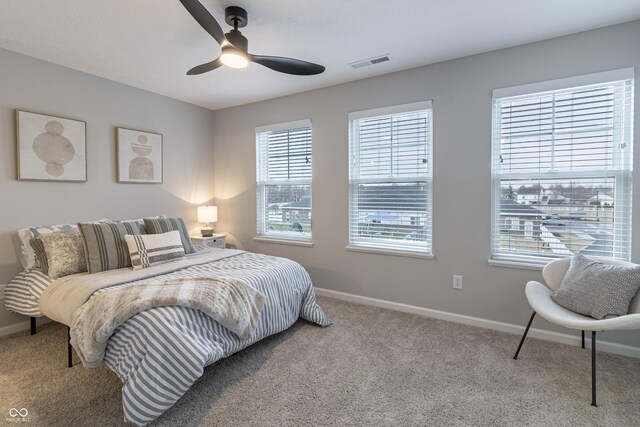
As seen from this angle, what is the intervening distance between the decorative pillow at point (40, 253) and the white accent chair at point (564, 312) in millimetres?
3732

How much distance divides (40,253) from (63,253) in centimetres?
25

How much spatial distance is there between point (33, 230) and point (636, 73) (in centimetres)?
499

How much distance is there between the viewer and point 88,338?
1.81m

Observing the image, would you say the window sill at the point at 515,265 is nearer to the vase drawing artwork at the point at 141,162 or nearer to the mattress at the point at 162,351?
the mattress at the point at 162,351

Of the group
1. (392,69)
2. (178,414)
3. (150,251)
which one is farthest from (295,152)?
(178,414)

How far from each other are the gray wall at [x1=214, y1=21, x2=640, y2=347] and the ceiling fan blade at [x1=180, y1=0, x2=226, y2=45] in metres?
1.81

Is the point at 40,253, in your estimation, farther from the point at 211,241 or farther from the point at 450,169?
the point at 450,169

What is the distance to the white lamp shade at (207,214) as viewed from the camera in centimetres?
431

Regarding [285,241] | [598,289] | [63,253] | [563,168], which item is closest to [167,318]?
[63,253]

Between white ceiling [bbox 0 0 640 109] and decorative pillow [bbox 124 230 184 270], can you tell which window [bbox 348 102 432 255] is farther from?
decorative pillow [bbox 124 230 184 270]

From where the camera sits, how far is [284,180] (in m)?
4.12

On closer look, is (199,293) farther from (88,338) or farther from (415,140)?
(415,140)

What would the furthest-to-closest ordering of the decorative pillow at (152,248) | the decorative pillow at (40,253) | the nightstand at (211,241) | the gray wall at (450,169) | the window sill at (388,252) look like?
1. the nightstand at (211,241)
2. the window sill at (388,252)
3. the decorative pillow at (152,248)
4. the decorative pillow at (40,253)
5. the gray wall at (450,169)

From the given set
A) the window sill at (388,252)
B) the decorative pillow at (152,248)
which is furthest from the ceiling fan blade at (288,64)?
the window sill at (388,252)
